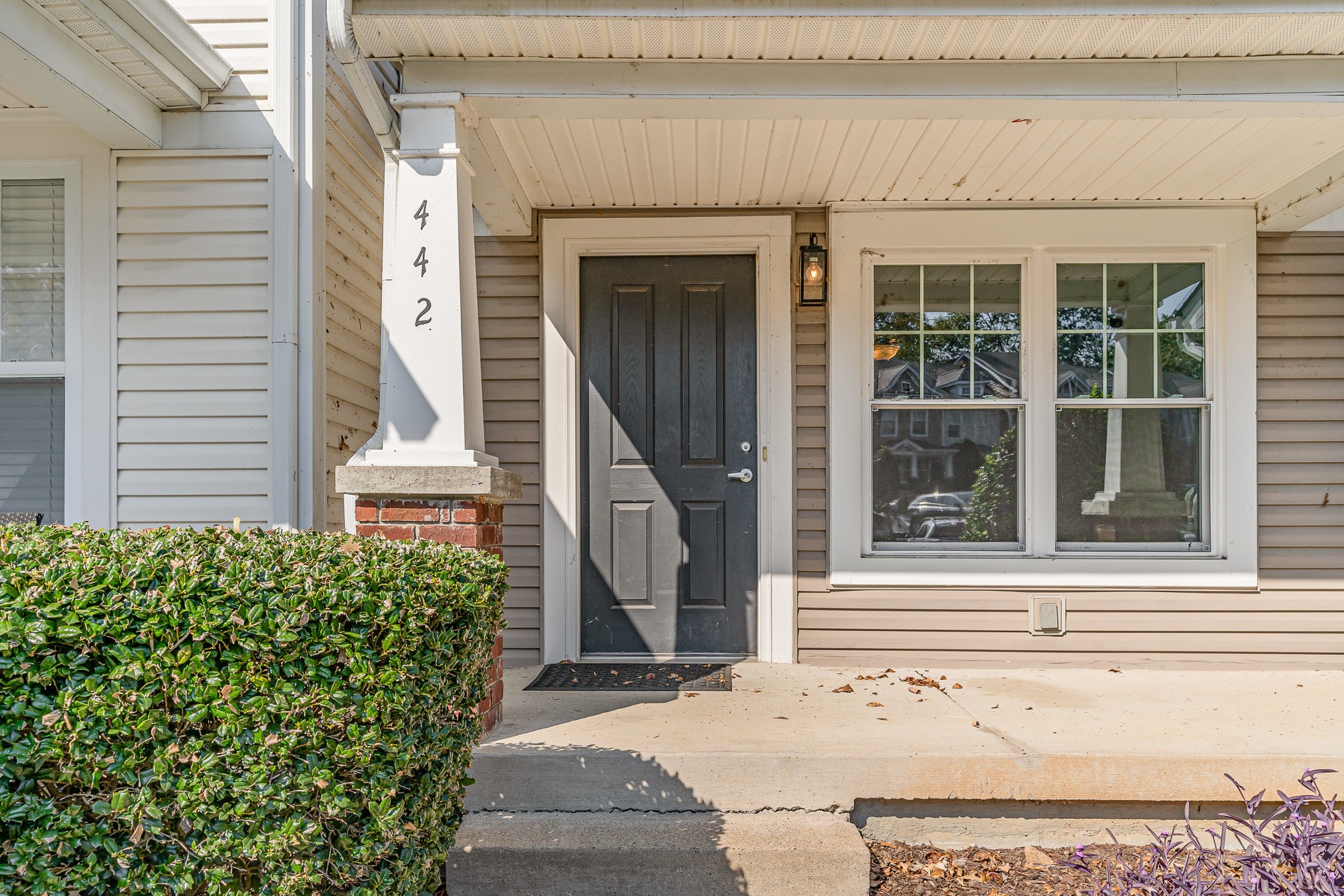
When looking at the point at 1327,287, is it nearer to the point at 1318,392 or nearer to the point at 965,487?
the point at 1318,392

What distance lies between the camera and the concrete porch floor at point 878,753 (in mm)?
2412

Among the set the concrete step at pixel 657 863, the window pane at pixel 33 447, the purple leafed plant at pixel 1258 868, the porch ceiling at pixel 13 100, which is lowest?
the concrete step at pixel 657 863

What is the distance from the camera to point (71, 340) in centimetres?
310

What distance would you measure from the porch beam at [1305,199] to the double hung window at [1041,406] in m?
0.34

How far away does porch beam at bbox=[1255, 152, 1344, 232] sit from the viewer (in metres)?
3.25

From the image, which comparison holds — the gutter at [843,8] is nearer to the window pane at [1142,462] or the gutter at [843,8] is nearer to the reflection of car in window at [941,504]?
the window pane at [1142,462]

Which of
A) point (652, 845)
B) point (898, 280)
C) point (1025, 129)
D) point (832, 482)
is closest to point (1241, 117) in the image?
point (1025, 129)

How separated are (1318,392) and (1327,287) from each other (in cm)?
49

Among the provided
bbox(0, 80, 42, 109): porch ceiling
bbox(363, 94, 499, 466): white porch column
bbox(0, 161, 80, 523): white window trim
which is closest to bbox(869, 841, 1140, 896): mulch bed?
bbox(363, 94, 499, 466): white porch column

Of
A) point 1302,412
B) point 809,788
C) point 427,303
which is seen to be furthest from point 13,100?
point 1302,412

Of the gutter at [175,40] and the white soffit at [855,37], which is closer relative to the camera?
the white soffit at [855,37]

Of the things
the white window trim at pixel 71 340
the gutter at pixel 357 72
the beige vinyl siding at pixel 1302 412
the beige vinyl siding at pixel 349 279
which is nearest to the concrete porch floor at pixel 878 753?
the beige vinyl siding at pixel 1302 412

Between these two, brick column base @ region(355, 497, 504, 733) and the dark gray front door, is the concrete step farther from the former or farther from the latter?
the dark gray front door

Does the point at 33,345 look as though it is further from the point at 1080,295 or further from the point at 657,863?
the point at 1080,295
